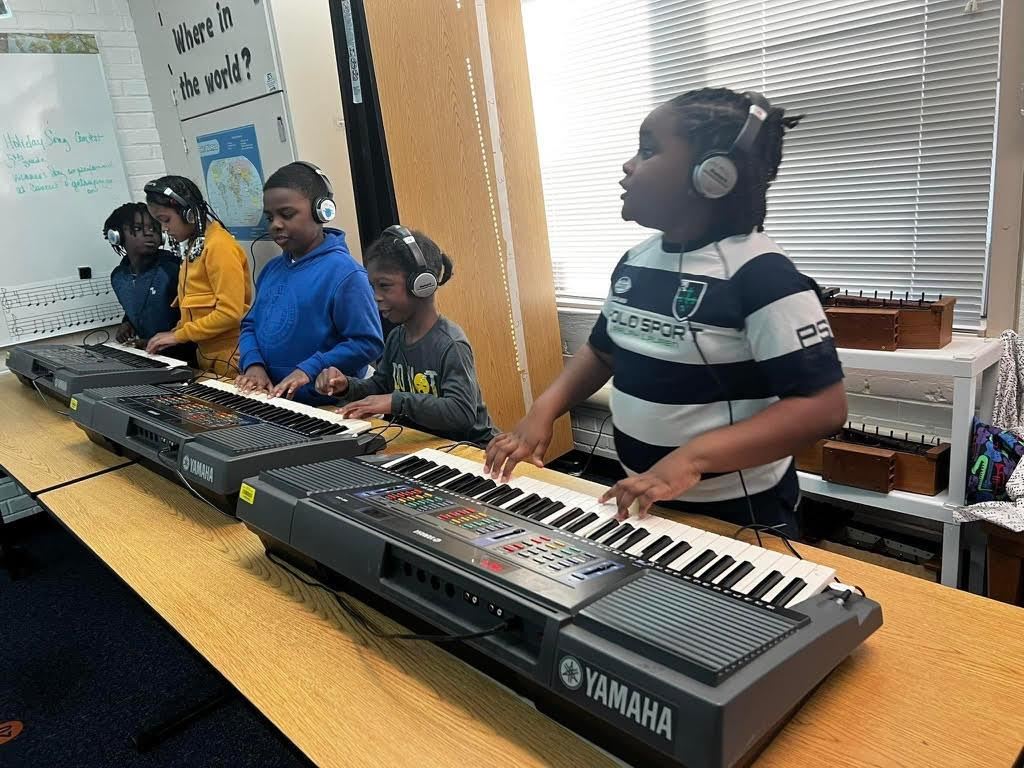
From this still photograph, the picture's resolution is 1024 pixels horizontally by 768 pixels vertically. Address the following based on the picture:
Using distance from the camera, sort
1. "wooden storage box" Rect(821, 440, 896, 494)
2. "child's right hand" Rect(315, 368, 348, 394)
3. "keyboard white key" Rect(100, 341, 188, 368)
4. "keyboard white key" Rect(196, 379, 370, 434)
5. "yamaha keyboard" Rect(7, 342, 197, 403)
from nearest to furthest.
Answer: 1. "keyboard white key" Rect(196, 379, 370, 434)
2. "child's right hand" Rect(315, 368, 348, 394)
3. "wooden storage box" Rect(821, 440, 896, 494)
4. "yamaha keyboard" Rect(7, 342, 197, 403)
5. "keyboard white key" Rect(100, 341, 188, 368)

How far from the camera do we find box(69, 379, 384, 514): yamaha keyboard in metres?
1.23

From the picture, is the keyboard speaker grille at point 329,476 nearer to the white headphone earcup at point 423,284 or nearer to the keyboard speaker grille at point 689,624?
the keyboard speaker grille at point 689,624

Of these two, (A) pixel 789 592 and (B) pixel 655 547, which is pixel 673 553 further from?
(A) pixel 789 592

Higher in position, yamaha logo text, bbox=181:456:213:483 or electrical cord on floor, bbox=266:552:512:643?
yamaha logo text, bbox=181:456:213:483

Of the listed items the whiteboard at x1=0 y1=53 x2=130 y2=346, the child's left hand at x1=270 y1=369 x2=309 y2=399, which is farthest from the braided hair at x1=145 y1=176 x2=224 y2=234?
the child's left hand at x1=270 y1=369 x2=309 y2=399

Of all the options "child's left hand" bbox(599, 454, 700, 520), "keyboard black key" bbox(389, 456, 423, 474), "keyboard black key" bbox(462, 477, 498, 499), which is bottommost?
"keyboard black key" bbox(462, 477, 498, 499)

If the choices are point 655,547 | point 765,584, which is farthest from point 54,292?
point 765,584

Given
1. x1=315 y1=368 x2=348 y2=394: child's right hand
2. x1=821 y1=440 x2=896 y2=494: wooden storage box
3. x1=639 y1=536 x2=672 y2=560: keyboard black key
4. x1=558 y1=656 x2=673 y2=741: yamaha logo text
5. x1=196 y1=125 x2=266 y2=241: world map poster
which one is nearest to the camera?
x1=558 y1=656 x2=673 y2=741: yamaha logo text

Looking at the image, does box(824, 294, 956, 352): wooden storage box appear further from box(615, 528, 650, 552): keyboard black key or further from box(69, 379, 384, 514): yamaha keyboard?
box(69, 379, 384, 514): yamaha keyboard

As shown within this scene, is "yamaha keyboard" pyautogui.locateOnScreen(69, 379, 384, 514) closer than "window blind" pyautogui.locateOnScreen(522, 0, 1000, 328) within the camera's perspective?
Yes

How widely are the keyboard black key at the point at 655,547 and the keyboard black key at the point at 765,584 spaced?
119 millimetres

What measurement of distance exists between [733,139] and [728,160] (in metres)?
0.03

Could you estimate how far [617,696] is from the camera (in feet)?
1.99

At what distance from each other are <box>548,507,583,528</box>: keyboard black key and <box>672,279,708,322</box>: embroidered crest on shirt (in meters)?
0.30
